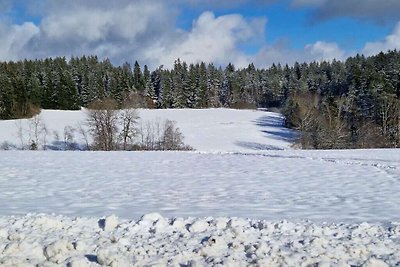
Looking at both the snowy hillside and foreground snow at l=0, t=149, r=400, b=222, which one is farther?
the snowy hillside

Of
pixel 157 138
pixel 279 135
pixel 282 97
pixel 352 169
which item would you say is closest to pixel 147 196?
pixel 352 169

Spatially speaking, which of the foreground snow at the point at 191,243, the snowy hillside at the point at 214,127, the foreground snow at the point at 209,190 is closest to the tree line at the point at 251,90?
the snowy hillside at the point at 214,127

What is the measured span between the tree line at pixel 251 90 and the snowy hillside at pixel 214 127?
3.65 m

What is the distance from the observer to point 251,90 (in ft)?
489

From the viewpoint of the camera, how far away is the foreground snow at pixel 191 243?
6258 mm

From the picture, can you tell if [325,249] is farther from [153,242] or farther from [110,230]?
[110,230]

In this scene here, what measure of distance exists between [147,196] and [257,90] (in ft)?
453

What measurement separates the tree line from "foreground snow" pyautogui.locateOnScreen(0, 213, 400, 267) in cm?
4907

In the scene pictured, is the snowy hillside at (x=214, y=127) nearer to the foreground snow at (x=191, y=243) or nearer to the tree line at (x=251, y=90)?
the tree line at (x=251, y=90)

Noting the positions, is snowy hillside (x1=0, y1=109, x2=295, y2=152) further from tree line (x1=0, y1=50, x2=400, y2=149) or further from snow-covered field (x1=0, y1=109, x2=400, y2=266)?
snow-covered field (x1=0, y1=109, x2=400, y2=266)

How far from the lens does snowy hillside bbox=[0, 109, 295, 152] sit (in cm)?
6259

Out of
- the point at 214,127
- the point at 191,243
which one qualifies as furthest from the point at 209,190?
the point at 214,127

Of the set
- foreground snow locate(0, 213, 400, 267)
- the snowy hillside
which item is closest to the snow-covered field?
foreground snow locate(0, 213, 400, 267)

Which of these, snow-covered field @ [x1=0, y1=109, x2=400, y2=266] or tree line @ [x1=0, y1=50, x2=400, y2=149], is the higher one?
tree line @ [x1=0, y1=50, x2=400, y2=149]
